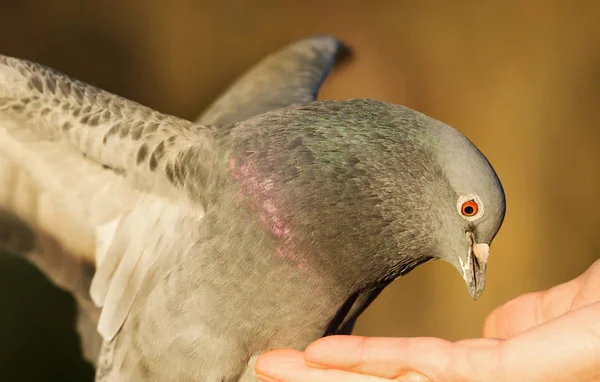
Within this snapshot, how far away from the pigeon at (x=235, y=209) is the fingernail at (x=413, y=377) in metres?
0.19

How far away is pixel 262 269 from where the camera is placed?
1.15 metres

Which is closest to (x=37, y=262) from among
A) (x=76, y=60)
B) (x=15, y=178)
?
(x=15, y=178)

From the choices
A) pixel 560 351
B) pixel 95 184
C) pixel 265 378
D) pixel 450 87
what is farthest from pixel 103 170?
pixel 450 87

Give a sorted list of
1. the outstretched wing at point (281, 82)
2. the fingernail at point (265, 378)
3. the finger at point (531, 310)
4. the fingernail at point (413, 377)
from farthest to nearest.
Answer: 1. the outstretched wing at point (281, 82)
2. the finger at point (531, 310)
3. the fingernail at point (265, 378)
4. the fingernail at point (413, 377)

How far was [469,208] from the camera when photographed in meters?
1.07

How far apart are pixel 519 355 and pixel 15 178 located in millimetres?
1076

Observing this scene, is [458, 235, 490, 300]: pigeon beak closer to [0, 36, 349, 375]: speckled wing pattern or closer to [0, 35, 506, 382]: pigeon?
[0, 35, 506, 382]: pigeon

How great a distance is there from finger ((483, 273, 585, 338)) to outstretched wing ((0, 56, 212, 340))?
0.85 meters

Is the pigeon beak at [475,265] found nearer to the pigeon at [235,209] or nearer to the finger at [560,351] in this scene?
the pigeon at [235,209]

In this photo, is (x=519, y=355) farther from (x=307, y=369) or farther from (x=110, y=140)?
(x=110, y=140)

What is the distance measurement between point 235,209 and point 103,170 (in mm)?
294

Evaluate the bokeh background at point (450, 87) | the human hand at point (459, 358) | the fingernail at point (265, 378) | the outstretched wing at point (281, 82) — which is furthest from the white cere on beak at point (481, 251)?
the bokeh background at point (450, 87)

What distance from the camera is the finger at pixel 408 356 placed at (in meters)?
0.99

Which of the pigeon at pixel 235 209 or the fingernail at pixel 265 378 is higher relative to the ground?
the pigeon at pixel 235 209
